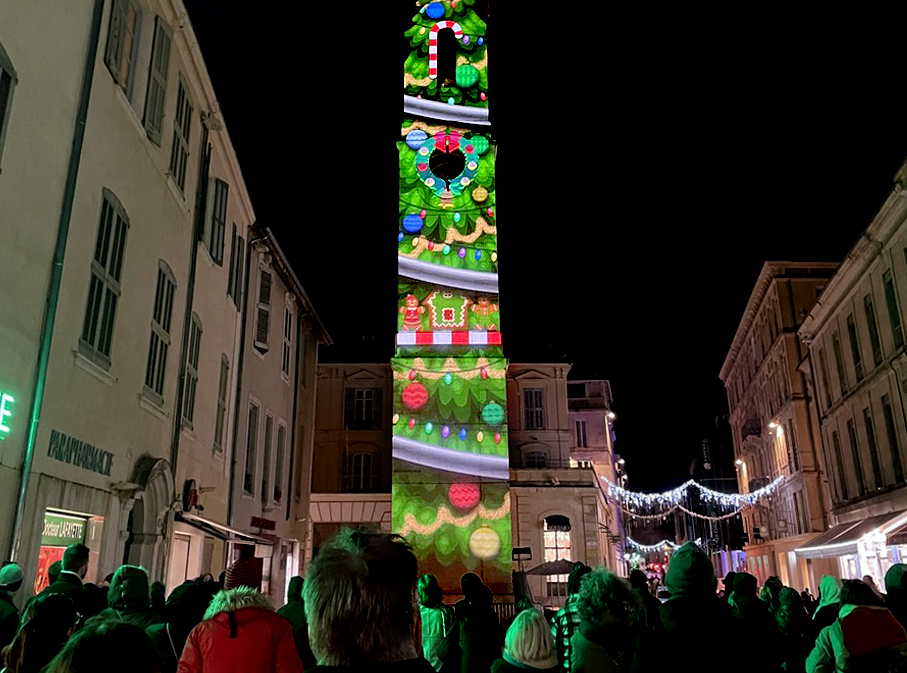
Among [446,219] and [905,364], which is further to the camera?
[446,219]

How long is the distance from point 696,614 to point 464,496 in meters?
21.1

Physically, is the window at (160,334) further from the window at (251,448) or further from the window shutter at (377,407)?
the window shutter at (377,407)

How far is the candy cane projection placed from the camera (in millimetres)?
23984

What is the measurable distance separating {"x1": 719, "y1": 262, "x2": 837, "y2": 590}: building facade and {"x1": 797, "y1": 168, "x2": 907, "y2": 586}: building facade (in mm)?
4475

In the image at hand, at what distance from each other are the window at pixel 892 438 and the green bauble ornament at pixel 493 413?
448 inches

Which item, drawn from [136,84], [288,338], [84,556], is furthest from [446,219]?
[84,556]

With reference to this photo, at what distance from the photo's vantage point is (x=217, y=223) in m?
15.1

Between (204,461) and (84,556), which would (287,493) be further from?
(84,556)

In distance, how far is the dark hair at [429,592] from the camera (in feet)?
22.1

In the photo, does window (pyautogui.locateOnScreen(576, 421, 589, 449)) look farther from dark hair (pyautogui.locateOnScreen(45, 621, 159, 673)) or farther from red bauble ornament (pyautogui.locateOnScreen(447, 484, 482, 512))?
dark hair (pyautogui.locateOnScreen(45, 621, 159, 673))

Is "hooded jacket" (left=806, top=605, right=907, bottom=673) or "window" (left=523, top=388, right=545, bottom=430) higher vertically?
"window" (left=523, top=388, right=545, bottom=430)

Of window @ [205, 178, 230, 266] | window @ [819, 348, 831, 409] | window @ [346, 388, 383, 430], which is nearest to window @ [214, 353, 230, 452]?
window @ [205, 178, 230, 266]

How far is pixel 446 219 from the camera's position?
1013 inches

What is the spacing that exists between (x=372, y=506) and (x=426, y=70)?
55.5 feet
